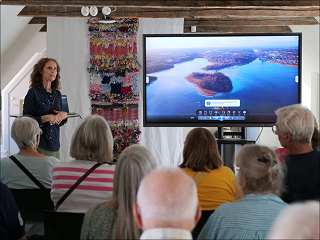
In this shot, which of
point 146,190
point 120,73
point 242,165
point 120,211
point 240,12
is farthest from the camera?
point 240,12

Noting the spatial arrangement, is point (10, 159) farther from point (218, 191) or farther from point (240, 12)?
point (240, 12)

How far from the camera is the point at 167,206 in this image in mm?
955

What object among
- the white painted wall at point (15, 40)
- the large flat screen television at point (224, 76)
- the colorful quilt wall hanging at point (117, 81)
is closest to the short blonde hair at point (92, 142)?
the large flat screen television at point (224, 76)

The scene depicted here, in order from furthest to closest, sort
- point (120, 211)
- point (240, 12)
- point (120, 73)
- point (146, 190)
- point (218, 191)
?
point (240, 12) → point (120, 73) → point (218, 191) → point (120, 211) → point (146, 190)

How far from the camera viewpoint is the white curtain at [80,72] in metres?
5.38

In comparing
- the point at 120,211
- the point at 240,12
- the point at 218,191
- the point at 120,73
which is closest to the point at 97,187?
the point at 120,211

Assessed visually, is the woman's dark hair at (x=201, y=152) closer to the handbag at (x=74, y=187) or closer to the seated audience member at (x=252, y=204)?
the seated audience member at (x=252, y=204)

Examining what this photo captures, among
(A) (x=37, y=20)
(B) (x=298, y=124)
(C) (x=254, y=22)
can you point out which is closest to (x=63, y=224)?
(B) (x=298, y=124)

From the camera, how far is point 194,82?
4188 millimetres

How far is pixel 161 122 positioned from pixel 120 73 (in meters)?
1.47

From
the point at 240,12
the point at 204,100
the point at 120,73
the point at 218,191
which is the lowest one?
the point at 218,191

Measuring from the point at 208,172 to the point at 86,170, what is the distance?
0.71 meters

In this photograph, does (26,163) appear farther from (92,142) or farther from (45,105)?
(45,105)

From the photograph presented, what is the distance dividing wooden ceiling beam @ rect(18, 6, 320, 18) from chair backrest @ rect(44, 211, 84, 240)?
4218 mm
